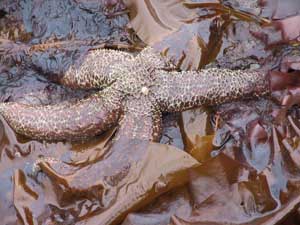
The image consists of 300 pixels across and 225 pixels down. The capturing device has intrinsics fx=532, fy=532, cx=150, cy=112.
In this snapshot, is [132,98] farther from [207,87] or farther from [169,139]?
[207,87]

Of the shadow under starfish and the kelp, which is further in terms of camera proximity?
the shadow under starfish

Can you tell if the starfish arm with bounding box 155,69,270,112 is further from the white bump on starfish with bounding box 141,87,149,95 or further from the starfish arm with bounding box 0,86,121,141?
the starfish arm with bounding box 0,86,121,141

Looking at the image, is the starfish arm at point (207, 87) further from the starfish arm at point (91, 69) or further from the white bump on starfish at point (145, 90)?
the starfish arm at point (91, 69)

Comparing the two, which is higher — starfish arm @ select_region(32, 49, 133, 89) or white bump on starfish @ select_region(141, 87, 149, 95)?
starfish arm @ select_region(32, 49, 133, 89)

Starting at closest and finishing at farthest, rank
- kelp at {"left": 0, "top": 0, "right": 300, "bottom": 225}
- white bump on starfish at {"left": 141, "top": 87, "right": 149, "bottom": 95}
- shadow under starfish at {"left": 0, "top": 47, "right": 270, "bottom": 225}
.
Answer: kelp at {"left": 0, "top": 0, "right": 300, "bottom": 225}, shadow under starfish at {"left": 0, "top": 47, "right": 270, "bottom": 225}, white bump on starfish at {"left": 141, "top": 87, "right": 149, "bottom": 95}

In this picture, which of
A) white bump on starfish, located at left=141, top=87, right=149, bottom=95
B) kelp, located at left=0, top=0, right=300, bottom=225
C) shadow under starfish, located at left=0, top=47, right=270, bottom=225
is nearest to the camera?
kelp, located at left=0, top=0, right=300, bottom=225

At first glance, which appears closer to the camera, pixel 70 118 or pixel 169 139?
pixel 70 118

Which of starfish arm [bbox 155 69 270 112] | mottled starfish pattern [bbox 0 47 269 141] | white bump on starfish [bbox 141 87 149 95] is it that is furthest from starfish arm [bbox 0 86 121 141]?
starfish arm [bbox 155 69 270 112]

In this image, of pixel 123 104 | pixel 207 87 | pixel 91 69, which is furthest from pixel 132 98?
pixel 207 87
